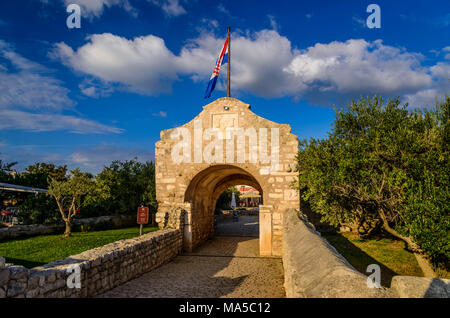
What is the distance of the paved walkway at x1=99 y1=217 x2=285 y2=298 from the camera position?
257 inches

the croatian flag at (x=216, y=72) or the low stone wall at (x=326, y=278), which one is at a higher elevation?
the croatian flag at (x=216, y=72)

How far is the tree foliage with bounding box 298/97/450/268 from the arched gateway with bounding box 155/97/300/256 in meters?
0.95

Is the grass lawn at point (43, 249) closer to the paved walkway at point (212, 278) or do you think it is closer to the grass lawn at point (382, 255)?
the paved walkway at point (212, 278)

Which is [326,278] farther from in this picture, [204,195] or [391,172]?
[204,195]

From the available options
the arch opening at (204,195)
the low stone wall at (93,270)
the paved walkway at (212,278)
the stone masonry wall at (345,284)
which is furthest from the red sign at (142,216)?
the stone masonry wall at (345,284)

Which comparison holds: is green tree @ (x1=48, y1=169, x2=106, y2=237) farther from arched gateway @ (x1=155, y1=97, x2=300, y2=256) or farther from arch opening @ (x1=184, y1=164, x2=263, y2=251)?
arch opening @ (x1=184, y1=164, x2=263, y2=251)

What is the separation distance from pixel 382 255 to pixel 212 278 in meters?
5.92

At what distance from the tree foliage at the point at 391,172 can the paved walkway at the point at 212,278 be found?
3.15 metres

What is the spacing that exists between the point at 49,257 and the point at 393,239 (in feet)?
42.1

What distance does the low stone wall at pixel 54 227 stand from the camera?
11.8 meters

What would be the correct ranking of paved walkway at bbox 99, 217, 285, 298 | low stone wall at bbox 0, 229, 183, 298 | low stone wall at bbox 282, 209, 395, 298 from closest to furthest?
low stone wall at bbox 282, 209, 395, 298
low stone wall at bbox 0, 229, 183, 298
paved walkway at bbox 99, 217, 285, 298

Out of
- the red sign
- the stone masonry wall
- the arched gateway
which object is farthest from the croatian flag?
the stone masonry wall

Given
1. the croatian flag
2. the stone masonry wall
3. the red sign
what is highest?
the croatian flag
